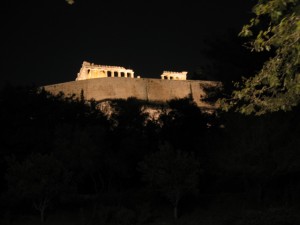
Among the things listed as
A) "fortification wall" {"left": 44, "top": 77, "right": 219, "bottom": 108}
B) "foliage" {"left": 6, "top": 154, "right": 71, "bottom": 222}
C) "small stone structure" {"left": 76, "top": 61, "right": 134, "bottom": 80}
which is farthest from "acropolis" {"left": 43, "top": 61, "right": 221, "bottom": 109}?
"foliage" {"left": 6, "top": 154, "right": 71, "bottom": 222}

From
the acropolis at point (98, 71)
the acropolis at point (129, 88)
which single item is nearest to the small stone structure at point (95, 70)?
the acropolis at point (98, 71)

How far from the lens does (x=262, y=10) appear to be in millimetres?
5445

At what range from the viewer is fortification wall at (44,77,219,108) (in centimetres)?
5234

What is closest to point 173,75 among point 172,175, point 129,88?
point 129,88

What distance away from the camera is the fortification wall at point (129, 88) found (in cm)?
5234

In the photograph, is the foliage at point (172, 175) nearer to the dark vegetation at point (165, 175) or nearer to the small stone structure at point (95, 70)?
the dark vegetation at point (165, 175)

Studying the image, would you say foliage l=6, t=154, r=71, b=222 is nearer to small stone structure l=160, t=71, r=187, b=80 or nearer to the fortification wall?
the fortification wall

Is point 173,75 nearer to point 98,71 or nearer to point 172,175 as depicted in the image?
point 98,71

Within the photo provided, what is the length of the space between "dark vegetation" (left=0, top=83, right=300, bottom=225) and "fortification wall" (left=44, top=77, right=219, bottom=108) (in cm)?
2597

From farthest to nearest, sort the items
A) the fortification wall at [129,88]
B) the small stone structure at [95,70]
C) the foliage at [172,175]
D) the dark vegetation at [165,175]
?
the small stone structure at [95,70], the fortification wall at [129,88], the foliage at [172,175], the dark vegetation at [165,175]

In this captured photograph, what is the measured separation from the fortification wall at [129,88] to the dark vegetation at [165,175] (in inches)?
1022

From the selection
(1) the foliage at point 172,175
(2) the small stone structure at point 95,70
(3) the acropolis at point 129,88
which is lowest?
(1) the foliage at point 172,175

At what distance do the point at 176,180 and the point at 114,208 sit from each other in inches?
106

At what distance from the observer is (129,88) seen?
2153 inches
